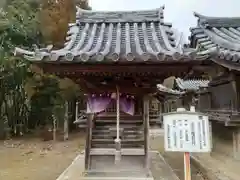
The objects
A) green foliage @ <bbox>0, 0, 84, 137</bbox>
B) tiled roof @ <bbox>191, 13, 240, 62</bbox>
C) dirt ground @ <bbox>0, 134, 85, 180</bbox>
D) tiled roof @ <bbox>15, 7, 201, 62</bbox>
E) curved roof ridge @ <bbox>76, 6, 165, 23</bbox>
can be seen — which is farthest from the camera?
green foliage @ <bbox>0, 0, 84, 137</bbox>

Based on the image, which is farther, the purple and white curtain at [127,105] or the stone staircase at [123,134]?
the stone staircase at [123,134]

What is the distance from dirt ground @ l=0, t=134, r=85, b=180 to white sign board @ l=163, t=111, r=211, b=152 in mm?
4770

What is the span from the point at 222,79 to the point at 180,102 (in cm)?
1392

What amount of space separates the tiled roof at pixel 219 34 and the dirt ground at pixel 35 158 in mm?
5633

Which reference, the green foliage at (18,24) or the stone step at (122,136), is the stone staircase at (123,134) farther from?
the green foliage at (18,24)

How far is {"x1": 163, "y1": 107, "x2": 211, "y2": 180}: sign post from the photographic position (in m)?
3.45

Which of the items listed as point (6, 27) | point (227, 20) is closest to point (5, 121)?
point (6, 27)

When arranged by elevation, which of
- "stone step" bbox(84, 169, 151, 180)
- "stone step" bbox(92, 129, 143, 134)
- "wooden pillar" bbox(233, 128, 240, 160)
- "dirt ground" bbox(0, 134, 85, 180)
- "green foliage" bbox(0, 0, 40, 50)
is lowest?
"dirt ground" bbox(0, 134, 85, 180)

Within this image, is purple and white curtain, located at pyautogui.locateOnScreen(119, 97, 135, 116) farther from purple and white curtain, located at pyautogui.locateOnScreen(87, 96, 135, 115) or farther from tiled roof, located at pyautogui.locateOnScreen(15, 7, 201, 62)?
tiled roof, located at pyautogui.locateOnScreen(15, 7, 201, 62)

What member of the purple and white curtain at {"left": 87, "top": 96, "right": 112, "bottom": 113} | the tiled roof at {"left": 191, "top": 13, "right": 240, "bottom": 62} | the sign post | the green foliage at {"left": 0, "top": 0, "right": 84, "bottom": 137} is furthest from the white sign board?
the green foliage at {"left": 0, "top": 0, "right": 84, "bottom": 137}

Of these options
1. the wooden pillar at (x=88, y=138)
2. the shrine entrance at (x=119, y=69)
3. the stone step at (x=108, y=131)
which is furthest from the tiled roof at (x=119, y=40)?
the stone step at (x=108, y=131)

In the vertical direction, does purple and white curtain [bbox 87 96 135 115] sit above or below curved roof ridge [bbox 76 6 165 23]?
below

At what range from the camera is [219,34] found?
Answer: 360 inches

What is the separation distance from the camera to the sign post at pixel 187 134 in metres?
3.45
